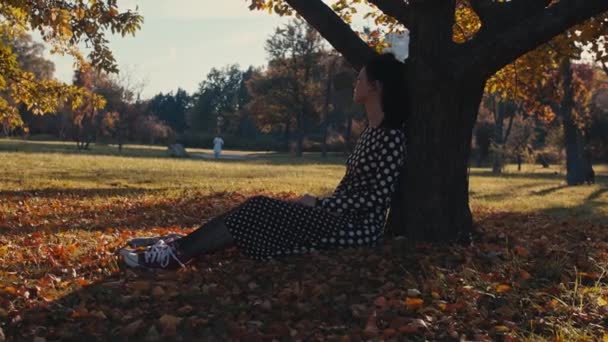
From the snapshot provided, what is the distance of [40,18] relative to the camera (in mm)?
8688

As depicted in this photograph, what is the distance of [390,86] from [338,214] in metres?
1.39

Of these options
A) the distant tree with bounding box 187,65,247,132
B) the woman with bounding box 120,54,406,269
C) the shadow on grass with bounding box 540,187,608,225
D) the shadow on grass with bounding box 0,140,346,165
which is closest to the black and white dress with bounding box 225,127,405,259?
the woman with bounding box 120,54,406,269

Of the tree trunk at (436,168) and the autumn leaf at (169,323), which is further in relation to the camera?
the tree trunk at (436,168)

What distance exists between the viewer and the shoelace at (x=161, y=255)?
5.40 metres

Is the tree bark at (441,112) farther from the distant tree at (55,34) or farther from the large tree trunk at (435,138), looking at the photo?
the distant tree at (55,34)

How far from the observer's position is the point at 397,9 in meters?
7.05

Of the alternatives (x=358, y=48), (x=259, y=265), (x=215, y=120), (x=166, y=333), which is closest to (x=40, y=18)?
(x=358, y=48)

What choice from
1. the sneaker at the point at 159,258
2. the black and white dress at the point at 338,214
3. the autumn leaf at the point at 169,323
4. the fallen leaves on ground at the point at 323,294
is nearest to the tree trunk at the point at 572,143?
the fallen leaves on ground at the point at 323,294

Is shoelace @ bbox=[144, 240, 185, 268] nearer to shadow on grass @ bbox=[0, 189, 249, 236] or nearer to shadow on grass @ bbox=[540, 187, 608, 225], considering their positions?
shadow on grass @ bbox=[0, 189, 249, 236]

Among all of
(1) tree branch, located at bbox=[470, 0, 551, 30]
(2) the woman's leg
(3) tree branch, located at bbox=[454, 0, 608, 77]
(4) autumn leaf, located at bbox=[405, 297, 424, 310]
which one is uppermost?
(1) tree branch, located at bbox=[470, 0, 551, 30]

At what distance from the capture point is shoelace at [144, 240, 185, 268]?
5.40 metres

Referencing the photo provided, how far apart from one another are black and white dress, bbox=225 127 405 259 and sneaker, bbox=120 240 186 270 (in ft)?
1.75

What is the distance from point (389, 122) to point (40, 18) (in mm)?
5526

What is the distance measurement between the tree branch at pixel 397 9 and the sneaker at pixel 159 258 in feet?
11.8
